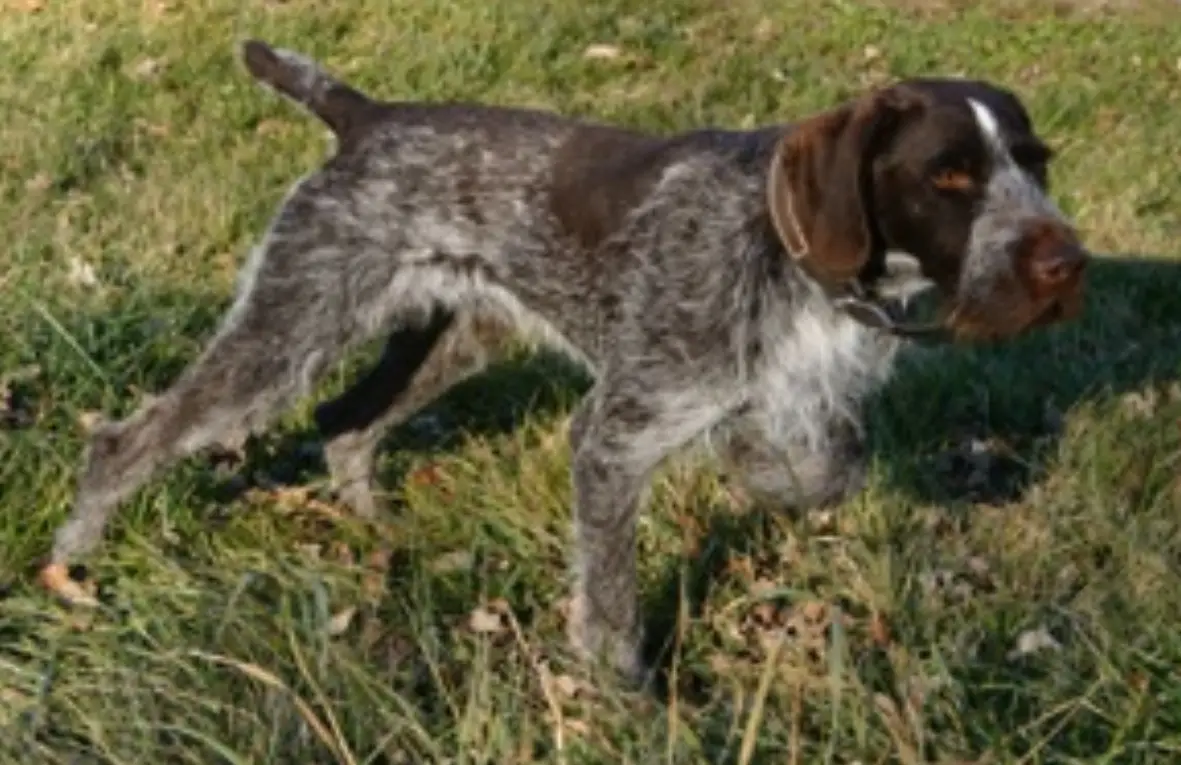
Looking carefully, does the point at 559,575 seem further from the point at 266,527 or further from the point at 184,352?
the point at 184,352

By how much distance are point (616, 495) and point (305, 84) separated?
4.86 ft

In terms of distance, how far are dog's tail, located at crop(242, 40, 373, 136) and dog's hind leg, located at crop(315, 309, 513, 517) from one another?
0.60 meters

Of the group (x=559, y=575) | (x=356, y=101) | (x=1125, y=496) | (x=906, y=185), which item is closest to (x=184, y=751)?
(x=559, y=575)

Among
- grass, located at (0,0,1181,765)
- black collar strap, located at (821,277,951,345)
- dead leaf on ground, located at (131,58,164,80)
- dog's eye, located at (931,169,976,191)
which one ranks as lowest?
dead leaf on ground, located at (131,58,164,80)

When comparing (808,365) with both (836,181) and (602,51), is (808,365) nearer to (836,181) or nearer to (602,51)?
(836,181)

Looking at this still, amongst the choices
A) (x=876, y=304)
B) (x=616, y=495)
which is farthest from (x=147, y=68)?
(x=876, y=304)

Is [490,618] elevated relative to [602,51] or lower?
elevated

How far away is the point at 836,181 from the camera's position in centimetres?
406

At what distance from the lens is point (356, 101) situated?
5.23 meters

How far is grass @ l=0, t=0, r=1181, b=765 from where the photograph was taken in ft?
12.1

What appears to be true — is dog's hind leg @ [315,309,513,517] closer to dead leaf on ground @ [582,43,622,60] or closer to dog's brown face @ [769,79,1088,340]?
dog's brown face @ [769,79,1088,340]

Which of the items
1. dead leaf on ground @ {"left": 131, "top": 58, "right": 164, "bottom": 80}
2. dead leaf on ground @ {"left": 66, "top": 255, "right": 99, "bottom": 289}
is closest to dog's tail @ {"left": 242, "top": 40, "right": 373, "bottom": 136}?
dead leaf on ground @ {"left": 66, "top": 255, "right": 99, "bottom": 289}

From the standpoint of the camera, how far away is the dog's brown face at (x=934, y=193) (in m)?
3.96

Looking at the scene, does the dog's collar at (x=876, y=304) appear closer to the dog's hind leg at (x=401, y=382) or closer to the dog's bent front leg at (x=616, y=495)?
the dog's bent front leg at (x=616, y=495)
